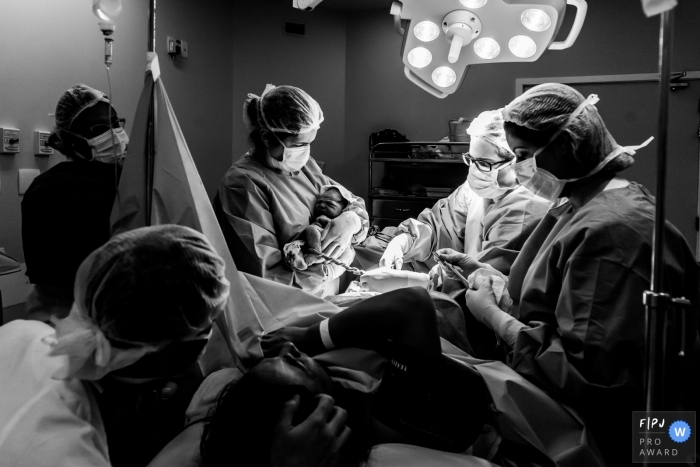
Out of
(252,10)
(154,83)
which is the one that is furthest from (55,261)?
(252,10)

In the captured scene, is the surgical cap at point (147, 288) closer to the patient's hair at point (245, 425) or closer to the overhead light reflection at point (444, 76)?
the patient's hair at point (245, 425)

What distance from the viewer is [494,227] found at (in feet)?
7.23

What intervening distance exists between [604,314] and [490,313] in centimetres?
38

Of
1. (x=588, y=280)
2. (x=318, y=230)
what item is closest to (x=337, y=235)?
(x=318, y=230)

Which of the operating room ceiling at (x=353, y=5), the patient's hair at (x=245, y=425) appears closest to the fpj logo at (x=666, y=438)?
the patient's hair at (x=245, y=425)

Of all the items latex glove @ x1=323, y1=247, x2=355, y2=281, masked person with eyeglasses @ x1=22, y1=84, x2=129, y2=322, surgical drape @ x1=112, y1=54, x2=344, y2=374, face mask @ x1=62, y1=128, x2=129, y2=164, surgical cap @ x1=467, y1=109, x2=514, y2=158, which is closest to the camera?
surgical drape @ x1=112, y1=54, x2=344, y2=374

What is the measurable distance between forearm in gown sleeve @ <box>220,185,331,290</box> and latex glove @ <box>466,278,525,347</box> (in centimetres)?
77

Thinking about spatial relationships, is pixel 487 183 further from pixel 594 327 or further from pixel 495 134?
pixel 594 327

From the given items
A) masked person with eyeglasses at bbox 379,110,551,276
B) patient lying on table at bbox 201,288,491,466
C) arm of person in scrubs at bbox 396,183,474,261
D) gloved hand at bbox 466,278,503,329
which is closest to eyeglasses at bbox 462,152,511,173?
masked person with eyeglasses at bbox 379,110,551,276

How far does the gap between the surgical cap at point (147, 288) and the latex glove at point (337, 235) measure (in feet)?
4.07

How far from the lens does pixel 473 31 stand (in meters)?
1.77

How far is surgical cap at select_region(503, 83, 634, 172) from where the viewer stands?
1.47 m

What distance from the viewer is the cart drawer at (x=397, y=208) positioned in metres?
4.31

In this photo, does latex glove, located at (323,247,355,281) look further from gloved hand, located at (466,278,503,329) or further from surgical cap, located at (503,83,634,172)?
surgical cap, located at (503,83,634,172)
